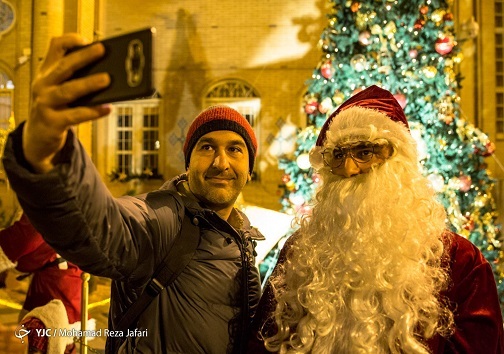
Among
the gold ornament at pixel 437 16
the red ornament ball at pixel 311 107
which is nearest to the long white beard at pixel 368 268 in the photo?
the red ornament ball at pixel 311 107

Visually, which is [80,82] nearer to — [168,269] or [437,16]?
[168,269]

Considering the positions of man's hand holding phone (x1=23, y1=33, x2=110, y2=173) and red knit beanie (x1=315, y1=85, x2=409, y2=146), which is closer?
man's hand holding phone (x1=23, y1=33, x2=110, y2=173)

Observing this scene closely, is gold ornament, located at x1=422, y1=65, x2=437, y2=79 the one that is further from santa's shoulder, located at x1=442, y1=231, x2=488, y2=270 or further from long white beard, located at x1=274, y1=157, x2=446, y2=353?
santa's shoulder, located at x1=442, y1=231, x2=488, y2=270

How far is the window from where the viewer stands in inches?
407

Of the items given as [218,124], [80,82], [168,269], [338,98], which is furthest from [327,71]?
[80,82]

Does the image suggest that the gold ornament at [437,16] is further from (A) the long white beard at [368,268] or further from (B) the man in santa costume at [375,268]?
(A) the long white beard at [368,268]

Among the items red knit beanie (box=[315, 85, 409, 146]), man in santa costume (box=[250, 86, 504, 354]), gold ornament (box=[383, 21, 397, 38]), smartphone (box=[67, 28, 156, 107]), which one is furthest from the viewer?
gold ornament (box=[383, 21, 397, 38])

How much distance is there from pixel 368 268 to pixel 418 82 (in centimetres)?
389

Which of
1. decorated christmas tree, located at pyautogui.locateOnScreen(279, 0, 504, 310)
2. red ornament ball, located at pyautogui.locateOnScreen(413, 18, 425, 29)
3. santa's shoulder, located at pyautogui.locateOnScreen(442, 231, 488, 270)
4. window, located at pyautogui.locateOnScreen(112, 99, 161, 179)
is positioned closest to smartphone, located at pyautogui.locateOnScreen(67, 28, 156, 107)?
santa's shoulder, located at pyautogui.locateOnScreen(442, 231, 488, 270)

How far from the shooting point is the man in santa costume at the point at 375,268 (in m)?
1.71

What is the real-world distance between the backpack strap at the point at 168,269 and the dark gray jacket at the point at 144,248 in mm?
35

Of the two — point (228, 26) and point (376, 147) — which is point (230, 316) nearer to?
point (376, 147)

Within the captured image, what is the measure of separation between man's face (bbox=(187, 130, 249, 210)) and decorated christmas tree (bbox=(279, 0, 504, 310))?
3182mm

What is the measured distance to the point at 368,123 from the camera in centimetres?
208
